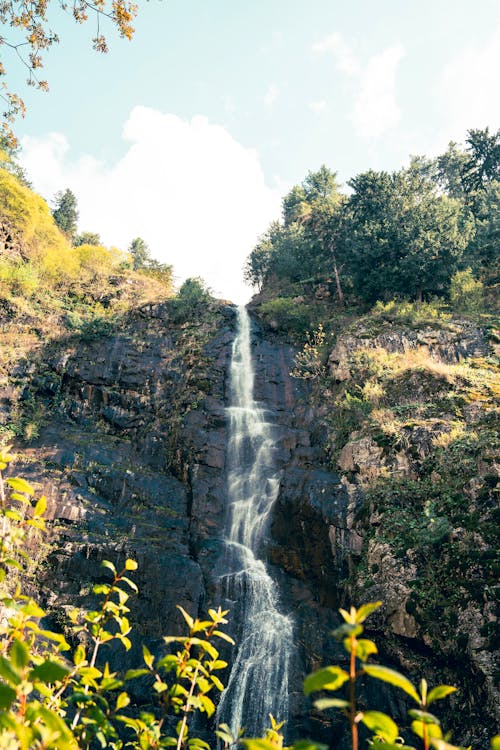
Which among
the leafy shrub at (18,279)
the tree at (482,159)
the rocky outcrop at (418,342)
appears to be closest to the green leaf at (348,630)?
the rocky outcrop at (418,342)

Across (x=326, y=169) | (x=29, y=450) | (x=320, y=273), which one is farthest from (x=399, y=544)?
(x=326, y=169)

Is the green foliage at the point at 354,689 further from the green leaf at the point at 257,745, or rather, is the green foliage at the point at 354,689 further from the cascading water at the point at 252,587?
the cascading water at the point at 252,587

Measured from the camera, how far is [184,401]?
24.5 metres

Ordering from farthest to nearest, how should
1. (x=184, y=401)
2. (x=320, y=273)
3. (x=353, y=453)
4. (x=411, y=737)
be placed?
(x=320, y=273), (x=184, y=401), (x=353, y=453), (x=411, y=737)

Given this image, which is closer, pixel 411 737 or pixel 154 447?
pixel 411 737

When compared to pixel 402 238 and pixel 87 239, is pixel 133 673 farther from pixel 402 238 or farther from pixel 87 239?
pixel 87 239

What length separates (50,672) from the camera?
67.4 inches

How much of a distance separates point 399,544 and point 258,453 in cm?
892

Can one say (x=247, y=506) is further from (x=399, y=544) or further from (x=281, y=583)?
(x=399, y=544)

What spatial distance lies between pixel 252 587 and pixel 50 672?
1561 cm

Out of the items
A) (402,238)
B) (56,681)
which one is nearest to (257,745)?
(56,681)

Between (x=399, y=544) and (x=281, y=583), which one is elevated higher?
(x=399, y=544)

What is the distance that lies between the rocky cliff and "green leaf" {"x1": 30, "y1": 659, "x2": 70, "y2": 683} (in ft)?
39.3

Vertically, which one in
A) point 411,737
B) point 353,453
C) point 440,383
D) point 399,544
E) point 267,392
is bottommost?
point 411,737
